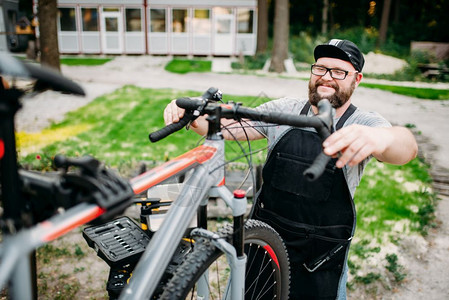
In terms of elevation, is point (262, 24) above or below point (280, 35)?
above

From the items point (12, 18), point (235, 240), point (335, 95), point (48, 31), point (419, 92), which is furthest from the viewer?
point (12, 18)

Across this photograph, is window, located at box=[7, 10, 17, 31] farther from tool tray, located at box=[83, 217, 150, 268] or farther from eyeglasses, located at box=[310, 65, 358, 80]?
eyeglasses, located at box=[310, 65, 358, 80]

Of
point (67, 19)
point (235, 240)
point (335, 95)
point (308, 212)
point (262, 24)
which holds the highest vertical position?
point (67, 19)

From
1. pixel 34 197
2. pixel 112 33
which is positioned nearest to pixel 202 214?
pixel 34 197

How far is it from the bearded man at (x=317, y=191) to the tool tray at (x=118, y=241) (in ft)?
2.39

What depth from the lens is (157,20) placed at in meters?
24.8

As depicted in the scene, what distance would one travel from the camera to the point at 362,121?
7.54 ft

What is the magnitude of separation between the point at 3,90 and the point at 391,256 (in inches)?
145

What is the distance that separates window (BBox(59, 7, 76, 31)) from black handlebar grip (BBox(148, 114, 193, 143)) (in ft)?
84.3

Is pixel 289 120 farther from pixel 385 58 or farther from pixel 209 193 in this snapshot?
pixel 385 58

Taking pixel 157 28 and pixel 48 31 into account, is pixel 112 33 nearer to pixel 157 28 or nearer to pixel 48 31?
pixel 157 28

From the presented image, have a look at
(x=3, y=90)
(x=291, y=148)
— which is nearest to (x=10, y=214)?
(x=3, y=90)

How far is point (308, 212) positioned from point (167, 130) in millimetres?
1056

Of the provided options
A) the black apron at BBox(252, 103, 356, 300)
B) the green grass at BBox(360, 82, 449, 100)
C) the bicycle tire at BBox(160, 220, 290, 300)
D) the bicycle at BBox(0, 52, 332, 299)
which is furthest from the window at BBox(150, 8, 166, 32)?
the bicycle at BBox(0, 52, 332, 299)
